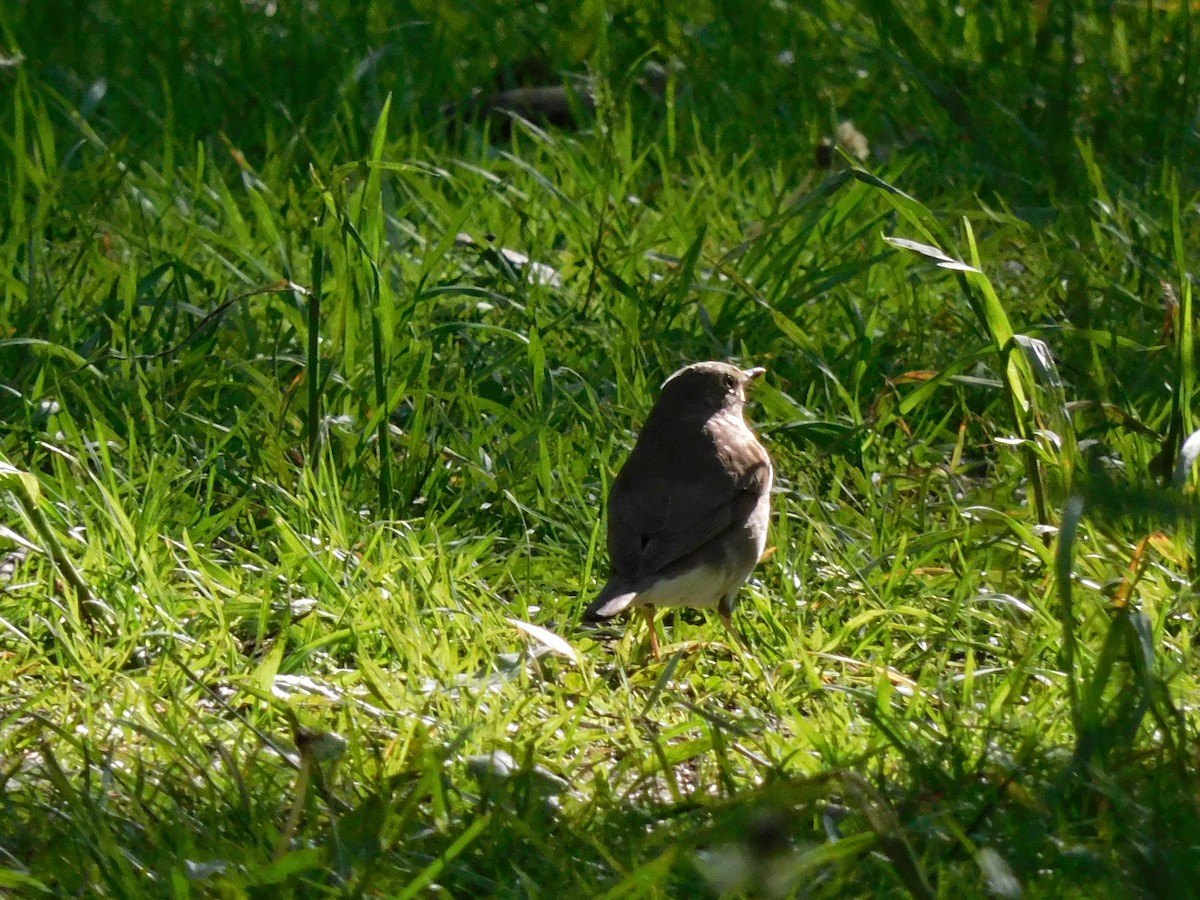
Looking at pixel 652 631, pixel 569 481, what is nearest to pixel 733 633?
pixel 652 631

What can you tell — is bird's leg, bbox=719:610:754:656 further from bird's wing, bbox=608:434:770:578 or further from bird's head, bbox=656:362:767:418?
bird's head, bbox=656:362:767:418

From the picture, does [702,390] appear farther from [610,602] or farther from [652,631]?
[610,602]

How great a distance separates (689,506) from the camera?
4.41 meters

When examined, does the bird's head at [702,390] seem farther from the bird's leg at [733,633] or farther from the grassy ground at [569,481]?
the bird's leg at [733,633]

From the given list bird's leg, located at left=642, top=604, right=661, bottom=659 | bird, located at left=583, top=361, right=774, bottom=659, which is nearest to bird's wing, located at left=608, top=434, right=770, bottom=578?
bird, located at left=583, top=361, right=774, bottom=659

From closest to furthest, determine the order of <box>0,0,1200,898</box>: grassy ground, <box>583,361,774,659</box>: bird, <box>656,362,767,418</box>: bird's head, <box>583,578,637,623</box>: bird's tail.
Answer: <box>0,0,1200,898</box>: grassy ground → <box>583,578,637,623</box>: bird's tail → <box>583,361,774,659</box>: bird → <box>656,362,767,418</box>: bird's head

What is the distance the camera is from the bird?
4164 mm

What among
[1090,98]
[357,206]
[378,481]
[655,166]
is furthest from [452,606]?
[1090,98]

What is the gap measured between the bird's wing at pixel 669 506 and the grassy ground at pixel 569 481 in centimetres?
22

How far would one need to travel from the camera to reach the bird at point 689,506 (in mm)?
4164

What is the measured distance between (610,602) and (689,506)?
0.53 meters

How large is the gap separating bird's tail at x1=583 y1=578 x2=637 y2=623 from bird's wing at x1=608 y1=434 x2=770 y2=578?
9 centimetres

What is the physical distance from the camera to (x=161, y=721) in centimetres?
349

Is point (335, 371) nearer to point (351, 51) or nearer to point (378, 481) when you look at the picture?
point (378, 481)
